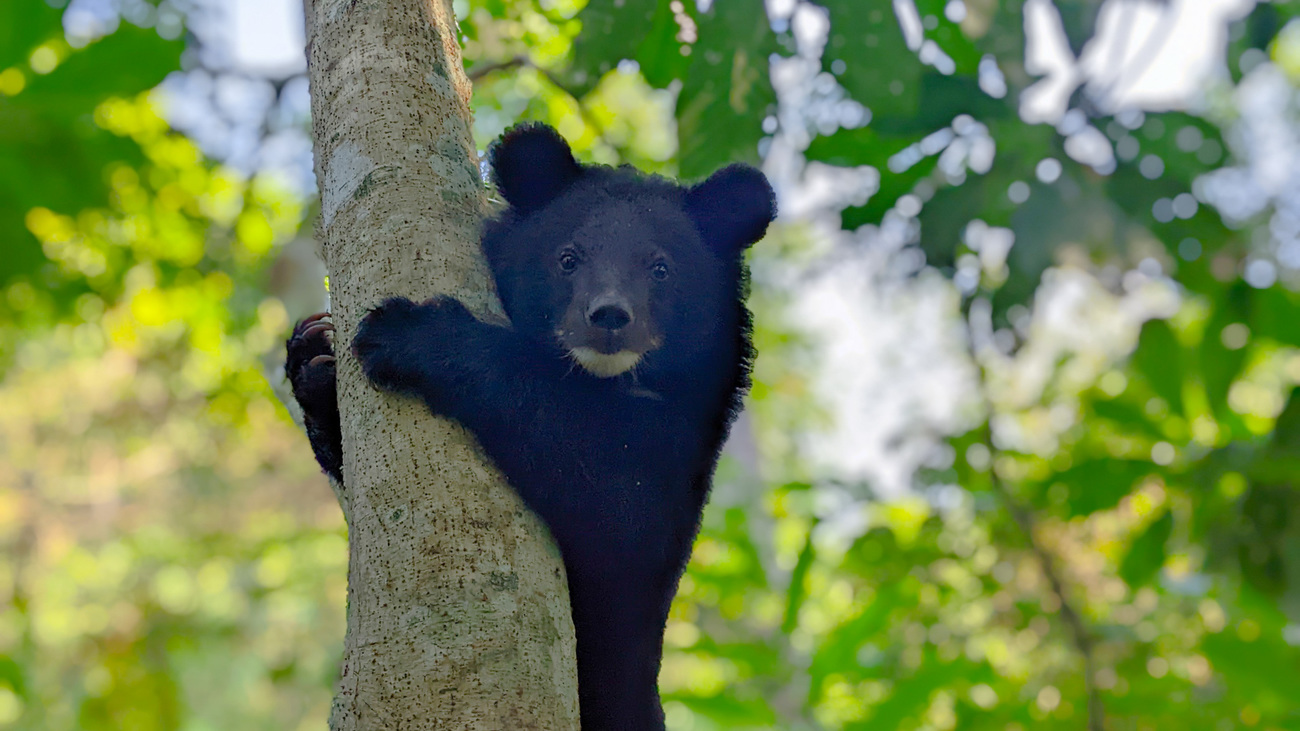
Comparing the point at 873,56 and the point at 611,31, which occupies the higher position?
the point at 611,31

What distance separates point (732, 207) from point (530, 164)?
81cm

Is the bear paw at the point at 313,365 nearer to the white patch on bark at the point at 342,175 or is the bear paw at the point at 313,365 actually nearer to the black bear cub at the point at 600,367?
the black bear cub at the point at 600,367

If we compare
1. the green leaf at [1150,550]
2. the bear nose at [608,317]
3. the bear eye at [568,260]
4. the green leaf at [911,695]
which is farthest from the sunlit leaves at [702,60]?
the green leaf at [1150,550]

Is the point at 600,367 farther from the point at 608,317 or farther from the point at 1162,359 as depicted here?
the point at 1162,359

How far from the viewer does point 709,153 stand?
369 cm

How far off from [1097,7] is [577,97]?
201 cm

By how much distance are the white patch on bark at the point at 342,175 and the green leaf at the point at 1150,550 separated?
4.66 m

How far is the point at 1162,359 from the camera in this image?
471cm

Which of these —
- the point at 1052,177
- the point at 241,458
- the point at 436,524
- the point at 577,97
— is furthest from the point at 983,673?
the point at 241,458

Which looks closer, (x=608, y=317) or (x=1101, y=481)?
(x=608, y=317)

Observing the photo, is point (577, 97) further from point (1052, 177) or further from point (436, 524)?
point (436, 524)

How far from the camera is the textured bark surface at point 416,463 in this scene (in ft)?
5.51

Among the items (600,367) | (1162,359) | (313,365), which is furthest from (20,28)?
(1162,359)

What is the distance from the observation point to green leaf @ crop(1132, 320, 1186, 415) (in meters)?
4.70
